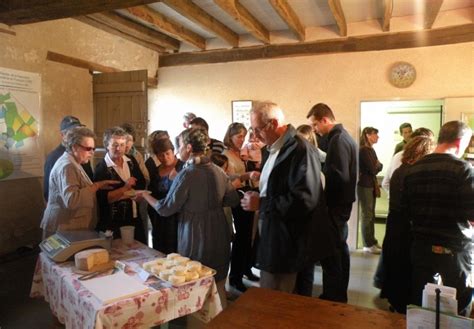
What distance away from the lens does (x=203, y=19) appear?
401 centimetres

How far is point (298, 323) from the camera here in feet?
4.10

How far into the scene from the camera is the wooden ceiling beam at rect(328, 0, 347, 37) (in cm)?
354

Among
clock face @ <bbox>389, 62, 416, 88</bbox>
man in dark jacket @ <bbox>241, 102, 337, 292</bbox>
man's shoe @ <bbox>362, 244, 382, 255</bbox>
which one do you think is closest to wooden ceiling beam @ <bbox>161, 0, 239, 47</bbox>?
man in dark jacket @ <bbox>241, 102, 337, 292</bbox>

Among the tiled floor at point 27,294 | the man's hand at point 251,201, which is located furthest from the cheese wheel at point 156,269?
the tiled floor at point 27,294

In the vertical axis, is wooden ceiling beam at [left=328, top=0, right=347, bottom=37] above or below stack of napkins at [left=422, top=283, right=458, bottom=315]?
above

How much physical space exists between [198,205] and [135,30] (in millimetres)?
3219

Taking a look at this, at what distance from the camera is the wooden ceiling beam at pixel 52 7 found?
2.62 meters

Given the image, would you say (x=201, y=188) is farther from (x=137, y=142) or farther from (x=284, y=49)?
(x=284, y=49)

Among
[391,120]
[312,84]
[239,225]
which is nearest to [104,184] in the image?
[239,225]

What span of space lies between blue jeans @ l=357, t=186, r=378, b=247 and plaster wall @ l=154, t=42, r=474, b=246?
182mm

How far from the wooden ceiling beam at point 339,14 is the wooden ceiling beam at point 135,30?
238 centimetres

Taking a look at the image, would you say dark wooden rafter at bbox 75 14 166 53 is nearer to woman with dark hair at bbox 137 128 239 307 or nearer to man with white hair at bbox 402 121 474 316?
woman with dark hair at bbox 137 128 239 307

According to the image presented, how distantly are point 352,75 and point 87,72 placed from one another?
3263 mm

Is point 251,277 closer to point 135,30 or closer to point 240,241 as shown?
point 240,241
